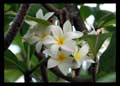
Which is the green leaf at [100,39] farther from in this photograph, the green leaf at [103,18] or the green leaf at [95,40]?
the green leaf at [103,18]

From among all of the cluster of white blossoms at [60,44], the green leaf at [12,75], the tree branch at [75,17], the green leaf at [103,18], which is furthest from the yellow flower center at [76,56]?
the green leaf at [12,75]

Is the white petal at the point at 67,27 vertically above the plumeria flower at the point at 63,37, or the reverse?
the white petal at the point at 67,27

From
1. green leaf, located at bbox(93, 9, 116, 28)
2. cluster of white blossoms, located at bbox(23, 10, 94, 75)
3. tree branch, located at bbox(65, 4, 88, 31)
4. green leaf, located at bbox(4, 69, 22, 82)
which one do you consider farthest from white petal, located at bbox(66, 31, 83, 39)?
green leaf, located at bbox(4, 69, 22, 82)

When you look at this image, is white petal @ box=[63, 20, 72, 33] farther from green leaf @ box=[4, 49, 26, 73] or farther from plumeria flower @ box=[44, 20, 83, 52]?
green leaf @ box=[4, 49, 26, 73]

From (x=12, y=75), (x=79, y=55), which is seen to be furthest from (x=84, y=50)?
(x=12, y=75)

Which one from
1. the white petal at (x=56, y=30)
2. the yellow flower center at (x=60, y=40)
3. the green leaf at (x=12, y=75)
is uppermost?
the white petal at (x=56, y=30)

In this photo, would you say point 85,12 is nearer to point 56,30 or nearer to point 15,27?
point 56,30

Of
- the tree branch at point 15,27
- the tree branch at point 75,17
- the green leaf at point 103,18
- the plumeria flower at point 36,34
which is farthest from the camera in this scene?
the green leaf at point 103,18
